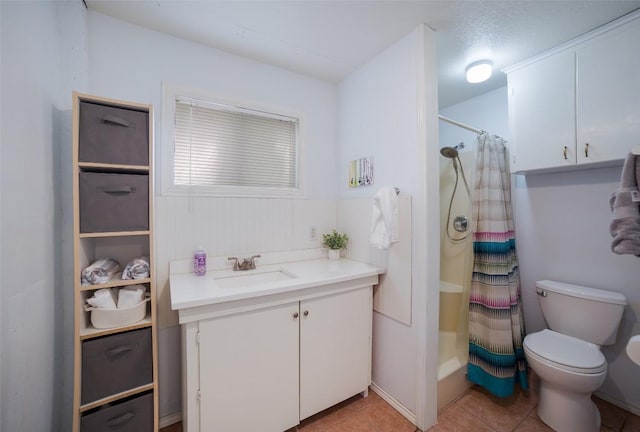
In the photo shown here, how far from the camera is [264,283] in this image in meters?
1.45

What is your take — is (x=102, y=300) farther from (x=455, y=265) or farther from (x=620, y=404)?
(x=620, y=404)

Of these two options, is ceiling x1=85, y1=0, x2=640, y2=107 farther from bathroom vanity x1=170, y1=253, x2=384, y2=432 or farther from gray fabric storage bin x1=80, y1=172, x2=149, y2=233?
bathroom vanity x1=170, y1=253, x2=384, y2=432

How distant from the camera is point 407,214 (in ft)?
5.13

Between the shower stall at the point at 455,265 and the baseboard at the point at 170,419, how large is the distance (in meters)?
1.74

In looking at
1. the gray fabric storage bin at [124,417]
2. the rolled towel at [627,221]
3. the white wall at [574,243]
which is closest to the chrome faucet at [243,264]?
the gray fabric storage bin at [124,417]

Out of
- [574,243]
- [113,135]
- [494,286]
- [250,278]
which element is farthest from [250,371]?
[574,243]

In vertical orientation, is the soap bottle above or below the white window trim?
below

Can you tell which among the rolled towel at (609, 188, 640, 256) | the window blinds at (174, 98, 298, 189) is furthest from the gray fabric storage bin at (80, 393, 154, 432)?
the rolled towel at (609, 188, 640, 256)

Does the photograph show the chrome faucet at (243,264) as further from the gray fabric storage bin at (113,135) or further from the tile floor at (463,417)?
the tile floor at (463,417)

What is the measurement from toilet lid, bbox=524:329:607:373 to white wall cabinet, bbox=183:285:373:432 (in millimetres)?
1076

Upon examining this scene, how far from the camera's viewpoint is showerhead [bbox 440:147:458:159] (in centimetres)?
216

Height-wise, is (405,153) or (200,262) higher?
(405,153)

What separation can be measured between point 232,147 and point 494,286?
2214mm

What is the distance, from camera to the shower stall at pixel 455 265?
1.76m
